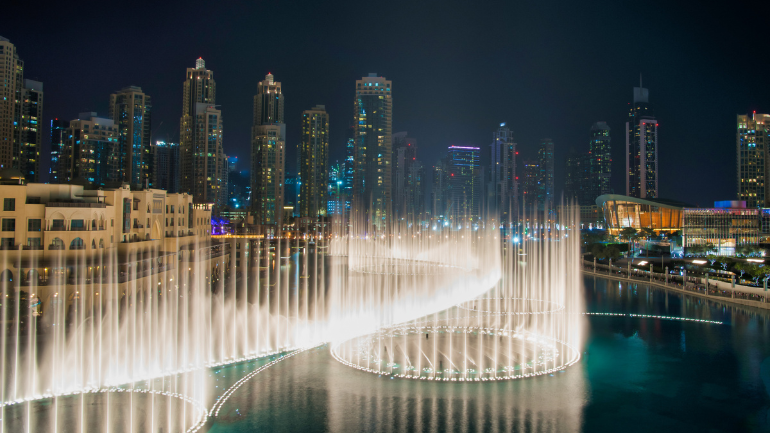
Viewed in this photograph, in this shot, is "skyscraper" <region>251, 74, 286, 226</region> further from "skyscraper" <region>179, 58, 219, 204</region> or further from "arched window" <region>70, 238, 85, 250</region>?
"arched window" <region>70, 238, 85, 250</region>

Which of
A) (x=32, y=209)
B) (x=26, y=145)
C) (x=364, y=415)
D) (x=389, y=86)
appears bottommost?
(x=364, y=415)

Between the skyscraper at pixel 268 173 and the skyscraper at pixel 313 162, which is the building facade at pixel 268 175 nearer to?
the skyscraper at pixel 268 173

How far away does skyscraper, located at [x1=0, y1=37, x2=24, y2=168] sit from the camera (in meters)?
73.4

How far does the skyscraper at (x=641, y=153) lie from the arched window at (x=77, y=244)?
488 ft

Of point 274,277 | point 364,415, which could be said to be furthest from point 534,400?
point 274,277

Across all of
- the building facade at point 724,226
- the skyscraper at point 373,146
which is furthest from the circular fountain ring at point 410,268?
the skyscraper at point 373,146

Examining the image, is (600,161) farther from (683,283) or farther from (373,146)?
(683,283)

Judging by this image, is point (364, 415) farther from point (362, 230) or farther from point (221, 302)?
point (362, 230)

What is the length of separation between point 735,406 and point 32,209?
32636 millimetres

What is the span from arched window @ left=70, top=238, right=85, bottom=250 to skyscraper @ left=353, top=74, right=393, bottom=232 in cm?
9326

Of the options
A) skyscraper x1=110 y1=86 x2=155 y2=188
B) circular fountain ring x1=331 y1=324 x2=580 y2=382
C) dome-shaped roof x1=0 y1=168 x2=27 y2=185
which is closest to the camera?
circular fountain ring x1=331 y1=324 x2=580 y2=382

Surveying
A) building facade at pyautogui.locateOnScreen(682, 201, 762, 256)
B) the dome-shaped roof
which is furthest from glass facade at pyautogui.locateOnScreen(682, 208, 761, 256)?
the dome-shaped roof

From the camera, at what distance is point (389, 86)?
118312 millimetres

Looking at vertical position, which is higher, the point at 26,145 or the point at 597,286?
the point at 26,145
